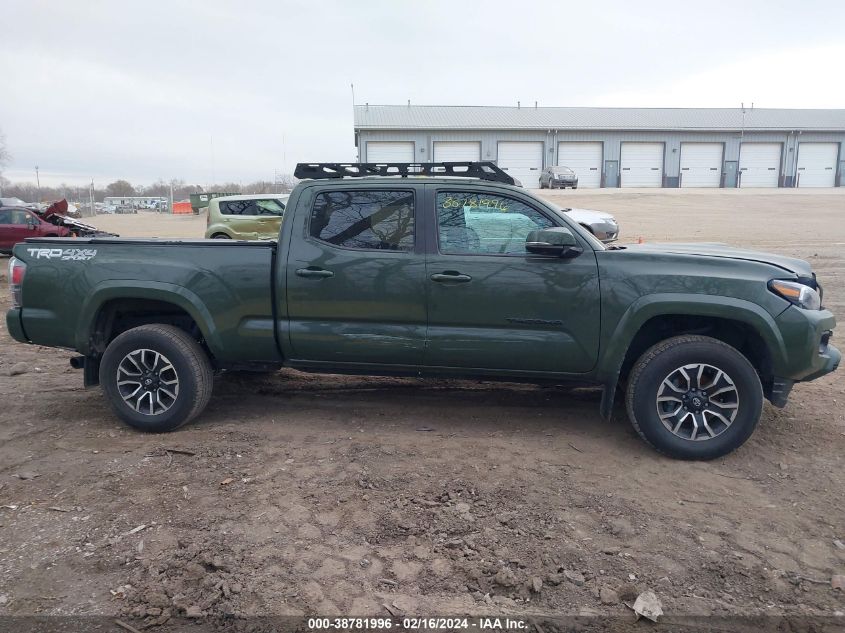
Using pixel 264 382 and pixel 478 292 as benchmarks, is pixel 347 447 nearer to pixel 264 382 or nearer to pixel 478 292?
pixel 478 292

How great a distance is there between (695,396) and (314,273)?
2.70 m

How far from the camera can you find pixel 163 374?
479 cm

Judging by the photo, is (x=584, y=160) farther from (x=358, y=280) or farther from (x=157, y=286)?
(x=157, y=286)

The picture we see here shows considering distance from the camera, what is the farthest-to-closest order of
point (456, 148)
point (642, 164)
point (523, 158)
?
point (642, 164)
point (523, 158)
point (456, 148)

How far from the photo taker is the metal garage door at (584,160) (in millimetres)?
44125

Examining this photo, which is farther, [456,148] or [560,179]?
[456,148]

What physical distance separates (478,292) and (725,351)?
64.6 inches

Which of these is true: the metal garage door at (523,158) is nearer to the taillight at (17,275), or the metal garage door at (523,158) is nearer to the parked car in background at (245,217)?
the parked car in background at (245,217)

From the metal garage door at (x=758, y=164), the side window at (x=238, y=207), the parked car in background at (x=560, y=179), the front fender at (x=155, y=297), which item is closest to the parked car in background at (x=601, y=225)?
the side window at (x=238, y=207)

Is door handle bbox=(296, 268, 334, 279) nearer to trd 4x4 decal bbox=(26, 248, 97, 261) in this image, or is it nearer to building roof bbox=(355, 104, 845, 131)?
trd 4x4 decal bbox=(26, 248, 97, 261)

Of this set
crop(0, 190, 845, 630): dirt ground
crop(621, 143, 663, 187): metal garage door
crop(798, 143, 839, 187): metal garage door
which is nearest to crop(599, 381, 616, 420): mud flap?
crop(0, 190, 845, 630): dirt ground

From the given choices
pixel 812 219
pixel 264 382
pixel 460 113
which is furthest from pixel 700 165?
pixel 264 382

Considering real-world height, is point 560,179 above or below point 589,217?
above

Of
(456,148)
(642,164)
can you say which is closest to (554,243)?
(456,148)
